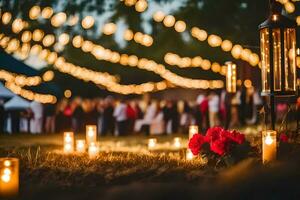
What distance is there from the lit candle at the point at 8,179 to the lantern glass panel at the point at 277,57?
5995 mm

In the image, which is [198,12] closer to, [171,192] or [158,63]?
[158,63]

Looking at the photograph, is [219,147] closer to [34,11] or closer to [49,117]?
[34,11]

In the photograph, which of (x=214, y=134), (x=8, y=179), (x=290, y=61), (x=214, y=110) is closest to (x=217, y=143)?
(x=214, y=134)

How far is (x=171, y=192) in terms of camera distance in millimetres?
7285

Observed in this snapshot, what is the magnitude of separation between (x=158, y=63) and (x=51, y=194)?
22974 millimetres

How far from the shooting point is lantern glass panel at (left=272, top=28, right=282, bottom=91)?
11934 millimetres

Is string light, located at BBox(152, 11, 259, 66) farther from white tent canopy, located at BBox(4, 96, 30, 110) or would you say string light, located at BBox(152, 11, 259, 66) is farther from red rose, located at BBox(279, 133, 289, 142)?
white tent canopy, located at BBox(4, 96, 30, 110)

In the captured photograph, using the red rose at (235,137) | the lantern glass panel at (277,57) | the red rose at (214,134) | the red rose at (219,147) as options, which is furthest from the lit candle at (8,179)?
the lantern glass panel at (277,57)

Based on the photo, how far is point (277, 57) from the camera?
471 inches

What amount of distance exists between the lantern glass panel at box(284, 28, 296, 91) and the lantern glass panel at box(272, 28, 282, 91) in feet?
0.44

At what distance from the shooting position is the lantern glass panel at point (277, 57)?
1193cm

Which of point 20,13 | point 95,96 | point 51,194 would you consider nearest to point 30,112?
point 20,13

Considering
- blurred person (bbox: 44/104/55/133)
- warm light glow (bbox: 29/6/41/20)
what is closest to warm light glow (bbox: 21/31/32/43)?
warm light glow (bbox: 29/6/41/20)

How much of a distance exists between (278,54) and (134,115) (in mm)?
11587
